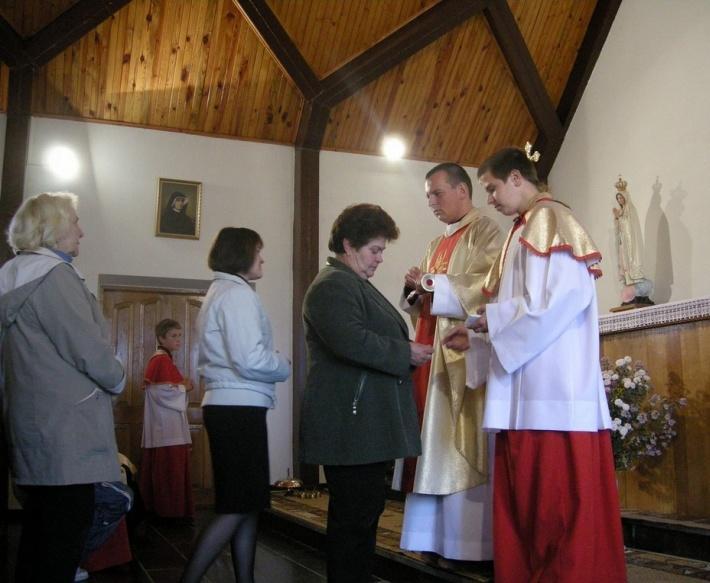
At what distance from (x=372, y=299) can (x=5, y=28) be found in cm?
530

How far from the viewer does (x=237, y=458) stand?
106 inches

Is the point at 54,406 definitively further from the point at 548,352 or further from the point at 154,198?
the point at 154,198

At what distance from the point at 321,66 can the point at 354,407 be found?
550cm

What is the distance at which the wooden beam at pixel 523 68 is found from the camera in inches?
283

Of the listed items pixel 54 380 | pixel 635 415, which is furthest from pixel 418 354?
pixel 635 415

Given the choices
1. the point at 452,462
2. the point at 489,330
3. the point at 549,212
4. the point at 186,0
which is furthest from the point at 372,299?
the point at 186,0

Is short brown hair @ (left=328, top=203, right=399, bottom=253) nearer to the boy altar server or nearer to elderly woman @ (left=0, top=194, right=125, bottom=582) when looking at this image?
the boy altar server

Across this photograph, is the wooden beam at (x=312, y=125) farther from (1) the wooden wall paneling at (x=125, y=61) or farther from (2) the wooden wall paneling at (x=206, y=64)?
(1) the wooden wall paneling at (x=125, y=61)

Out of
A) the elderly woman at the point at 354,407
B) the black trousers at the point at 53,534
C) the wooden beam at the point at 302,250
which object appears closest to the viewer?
the black trousers at the point at 53,534

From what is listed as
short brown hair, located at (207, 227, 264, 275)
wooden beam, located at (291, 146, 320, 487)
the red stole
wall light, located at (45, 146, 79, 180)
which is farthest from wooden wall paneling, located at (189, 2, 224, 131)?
short brown hair, located at (207, 227, 264, 275)

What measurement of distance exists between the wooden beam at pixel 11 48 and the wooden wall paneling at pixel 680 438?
218 inches

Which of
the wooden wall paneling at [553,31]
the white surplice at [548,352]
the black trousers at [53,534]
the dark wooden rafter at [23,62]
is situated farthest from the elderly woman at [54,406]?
the wooden wall paneling at [553,31]

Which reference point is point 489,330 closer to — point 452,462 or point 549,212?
point 549,212

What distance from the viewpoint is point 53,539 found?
216 centimetres
